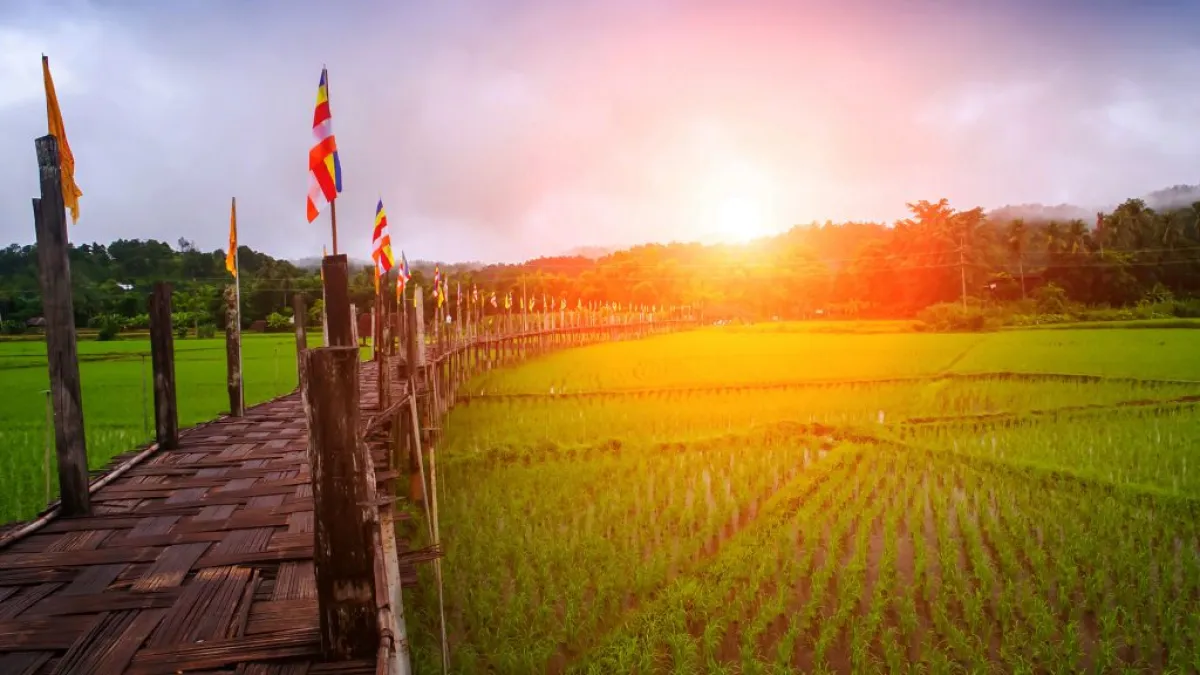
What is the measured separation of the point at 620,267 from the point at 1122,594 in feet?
181

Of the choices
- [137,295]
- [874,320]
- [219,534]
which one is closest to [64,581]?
[219,534]

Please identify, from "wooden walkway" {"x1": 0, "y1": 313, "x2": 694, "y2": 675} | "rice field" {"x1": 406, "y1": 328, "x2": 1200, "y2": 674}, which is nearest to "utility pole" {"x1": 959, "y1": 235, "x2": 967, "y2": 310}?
"rice field" {"x1": 406, "y1": 328, "x2": 1200, "y2": 674}

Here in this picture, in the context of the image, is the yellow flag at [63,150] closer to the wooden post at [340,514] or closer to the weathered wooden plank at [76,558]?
the weathered wooden plank at [76,558]

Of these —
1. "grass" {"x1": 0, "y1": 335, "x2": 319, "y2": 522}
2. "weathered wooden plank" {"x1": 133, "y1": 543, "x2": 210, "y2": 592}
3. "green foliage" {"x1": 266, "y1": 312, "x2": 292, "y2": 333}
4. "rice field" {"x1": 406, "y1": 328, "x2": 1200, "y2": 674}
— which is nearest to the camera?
"weathered wooden plank" {"x1": 133, "y1": 543, "x2": 210, "y2": 592}

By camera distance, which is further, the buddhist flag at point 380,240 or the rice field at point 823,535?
the buddhist flag at point 380,240

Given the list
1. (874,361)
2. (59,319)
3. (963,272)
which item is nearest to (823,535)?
(59,319)

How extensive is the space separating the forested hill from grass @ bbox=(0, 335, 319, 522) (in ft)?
19.2

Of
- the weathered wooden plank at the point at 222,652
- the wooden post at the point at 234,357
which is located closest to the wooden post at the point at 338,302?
the weathered wooden plank at the point at 222,652

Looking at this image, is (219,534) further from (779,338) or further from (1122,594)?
(779,338)

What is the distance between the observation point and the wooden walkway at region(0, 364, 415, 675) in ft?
8.11

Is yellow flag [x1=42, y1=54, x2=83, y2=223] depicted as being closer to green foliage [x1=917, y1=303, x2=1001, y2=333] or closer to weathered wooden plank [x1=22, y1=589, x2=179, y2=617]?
weathered wooden plank [x1=22, y1=589, x2=179, y2=617]

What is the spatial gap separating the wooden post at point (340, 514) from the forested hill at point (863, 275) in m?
23.6

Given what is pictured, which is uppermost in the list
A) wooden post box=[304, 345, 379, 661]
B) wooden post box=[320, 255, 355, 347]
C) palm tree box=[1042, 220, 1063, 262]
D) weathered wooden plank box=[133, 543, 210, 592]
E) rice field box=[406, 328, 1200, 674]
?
palm tree box=[1042, 220, 1063, 262]

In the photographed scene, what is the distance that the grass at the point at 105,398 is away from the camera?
661 cm
